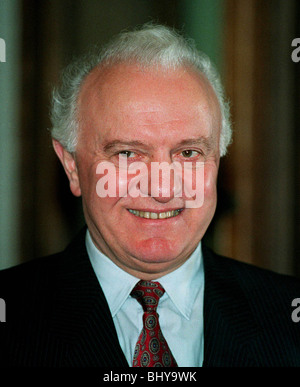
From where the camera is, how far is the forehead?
4.70 feet

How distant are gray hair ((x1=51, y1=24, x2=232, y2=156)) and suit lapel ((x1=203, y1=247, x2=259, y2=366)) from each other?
481 millimetres

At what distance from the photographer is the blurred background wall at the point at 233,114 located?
6.70 feet

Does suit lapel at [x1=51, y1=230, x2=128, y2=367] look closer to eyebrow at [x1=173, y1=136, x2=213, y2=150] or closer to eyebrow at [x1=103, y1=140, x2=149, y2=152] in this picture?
eyebrow at [x1=103, y1=140, x2=149, y2=152]

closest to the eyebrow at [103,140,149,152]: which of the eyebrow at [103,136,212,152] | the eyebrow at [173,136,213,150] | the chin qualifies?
the eyebrow at [103,136,212,152]

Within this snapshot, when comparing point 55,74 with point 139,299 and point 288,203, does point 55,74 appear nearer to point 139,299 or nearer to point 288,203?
point 139,299

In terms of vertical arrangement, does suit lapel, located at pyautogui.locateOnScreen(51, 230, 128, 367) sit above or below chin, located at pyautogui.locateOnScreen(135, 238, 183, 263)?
below

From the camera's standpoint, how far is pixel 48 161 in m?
2.16

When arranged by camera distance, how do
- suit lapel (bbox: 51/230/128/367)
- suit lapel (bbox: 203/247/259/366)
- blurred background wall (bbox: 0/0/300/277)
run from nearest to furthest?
suit lapel (bbox: 51/230/128/367)
suit lapel (bbox: 203/247/259/366)
blurred background wall (bbox: 0/0/300/277)

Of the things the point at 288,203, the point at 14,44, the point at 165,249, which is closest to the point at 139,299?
the point at 165,249

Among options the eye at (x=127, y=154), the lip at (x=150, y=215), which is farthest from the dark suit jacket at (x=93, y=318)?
the eye at (x=127, y=154)

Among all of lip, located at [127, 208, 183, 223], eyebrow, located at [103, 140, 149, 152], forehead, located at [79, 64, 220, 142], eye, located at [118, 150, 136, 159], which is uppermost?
forehead, located at [79, 64, 220, 142]

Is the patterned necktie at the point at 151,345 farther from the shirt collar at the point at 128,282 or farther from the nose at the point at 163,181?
the nose at the point at 163,181

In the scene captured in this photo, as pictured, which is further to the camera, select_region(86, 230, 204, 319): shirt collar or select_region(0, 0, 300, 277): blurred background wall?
select_region(0, 0, 300, 277): blurred background wall
